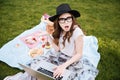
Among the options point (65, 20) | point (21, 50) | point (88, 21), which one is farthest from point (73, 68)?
point (88, 21)

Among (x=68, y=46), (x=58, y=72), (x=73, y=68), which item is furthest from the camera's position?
(x=68, y=46)

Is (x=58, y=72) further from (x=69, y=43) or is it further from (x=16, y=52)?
(x=16, y=52)

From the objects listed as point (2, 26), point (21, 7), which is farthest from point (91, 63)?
point (21, 7)

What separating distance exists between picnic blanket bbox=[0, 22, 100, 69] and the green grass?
11 cm

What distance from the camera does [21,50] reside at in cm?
489

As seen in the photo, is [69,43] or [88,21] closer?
[69,43]

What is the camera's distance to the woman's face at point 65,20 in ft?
11.5

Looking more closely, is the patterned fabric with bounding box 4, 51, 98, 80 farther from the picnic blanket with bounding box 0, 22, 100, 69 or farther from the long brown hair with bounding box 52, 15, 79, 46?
the picnic blanket with bounding box 0, 22, 100, 69

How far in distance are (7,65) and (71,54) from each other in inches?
50.4

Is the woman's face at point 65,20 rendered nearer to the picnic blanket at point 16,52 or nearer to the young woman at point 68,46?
the young woman at point 68,46

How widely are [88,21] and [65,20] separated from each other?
2854 mm

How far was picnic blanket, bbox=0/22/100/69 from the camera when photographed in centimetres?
458

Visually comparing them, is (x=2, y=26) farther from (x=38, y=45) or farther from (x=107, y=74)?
(x=107, y=74)

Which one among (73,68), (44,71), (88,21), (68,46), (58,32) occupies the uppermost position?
(58,32)
